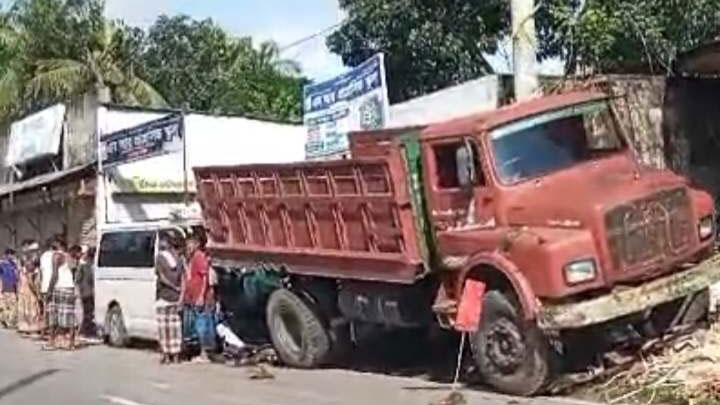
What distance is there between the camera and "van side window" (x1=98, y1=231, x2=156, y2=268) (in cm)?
1944

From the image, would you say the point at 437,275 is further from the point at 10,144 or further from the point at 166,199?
the point at 10,144

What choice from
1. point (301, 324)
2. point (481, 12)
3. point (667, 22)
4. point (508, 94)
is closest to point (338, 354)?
point (301, 324)

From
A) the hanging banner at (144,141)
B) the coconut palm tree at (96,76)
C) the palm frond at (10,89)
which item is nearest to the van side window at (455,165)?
the hanging banner at (144,141)

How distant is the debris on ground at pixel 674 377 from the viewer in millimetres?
10734

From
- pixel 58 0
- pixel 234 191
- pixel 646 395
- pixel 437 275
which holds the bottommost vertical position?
pixel 646 395

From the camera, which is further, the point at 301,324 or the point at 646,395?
the point at 301,324

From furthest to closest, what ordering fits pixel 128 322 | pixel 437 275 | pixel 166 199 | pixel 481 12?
pixel 166 199 → pixel 481 12 → pixel 128 322 → pixel 437 275

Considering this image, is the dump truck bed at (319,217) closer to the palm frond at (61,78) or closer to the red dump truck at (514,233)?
the red dump truck at (514,233)

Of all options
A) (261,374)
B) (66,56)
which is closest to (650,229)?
(261,374)

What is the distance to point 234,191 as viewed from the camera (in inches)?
660

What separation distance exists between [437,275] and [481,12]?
11682 millimetres

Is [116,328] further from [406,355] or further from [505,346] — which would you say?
[505,346]

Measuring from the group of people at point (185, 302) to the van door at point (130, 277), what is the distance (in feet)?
2.37

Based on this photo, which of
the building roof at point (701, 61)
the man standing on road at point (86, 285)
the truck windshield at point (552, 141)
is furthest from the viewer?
the man standing on road at point (86, 285)
